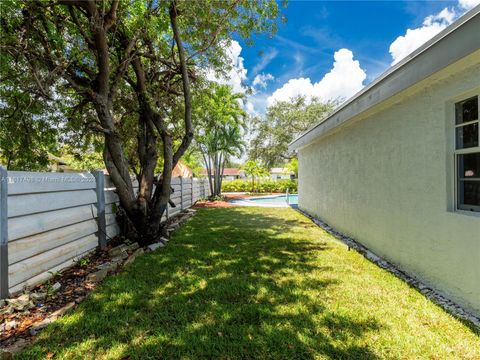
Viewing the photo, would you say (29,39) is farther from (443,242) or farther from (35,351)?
(443,242)

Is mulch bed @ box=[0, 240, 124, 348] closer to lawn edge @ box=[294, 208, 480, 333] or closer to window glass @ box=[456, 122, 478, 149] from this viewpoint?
lawn edge @ box=[294, 208, 480, 333]

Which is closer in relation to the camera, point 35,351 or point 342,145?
point 35,351

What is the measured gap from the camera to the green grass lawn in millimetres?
2410

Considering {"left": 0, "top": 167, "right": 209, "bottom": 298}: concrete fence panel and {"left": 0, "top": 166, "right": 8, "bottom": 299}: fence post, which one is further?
{"left": 0, "top": 167, "right": 209, "bottom": 298}: concrete fence panel

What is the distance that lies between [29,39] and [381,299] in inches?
308

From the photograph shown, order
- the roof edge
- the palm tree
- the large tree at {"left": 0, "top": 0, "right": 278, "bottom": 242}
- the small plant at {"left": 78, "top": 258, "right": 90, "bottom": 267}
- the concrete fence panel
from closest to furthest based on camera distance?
the roof edge → the concrete fence panel → the small plant at {"left": 78, "top": 258, "right": 90, "bottom": 267} → the large tree at {"left": 0, "top": 0, "right": 278, "bottom": 242} → the palm tree

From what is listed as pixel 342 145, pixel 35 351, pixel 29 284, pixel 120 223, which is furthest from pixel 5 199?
pixel 342 145

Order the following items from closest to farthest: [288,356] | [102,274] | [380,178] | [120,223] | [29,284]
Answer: [288,356] → [29,284] → [102,274] → [380,178] → [120,223]

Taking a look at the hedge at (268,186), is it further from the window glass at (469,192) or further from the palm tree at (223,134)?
the window glass at (469,192)

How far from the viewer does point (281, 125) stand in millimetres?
30328

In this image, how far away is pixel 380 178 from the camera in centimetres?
527

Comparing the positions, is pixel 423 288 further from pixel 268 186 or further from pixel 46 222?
pixel 268 186

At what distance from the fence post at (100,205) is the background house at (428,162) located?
5.65m

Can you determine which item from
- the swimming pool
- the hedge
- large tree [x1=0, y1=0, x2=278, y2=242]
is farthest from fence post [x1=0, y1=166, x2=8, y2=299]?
the hedge
